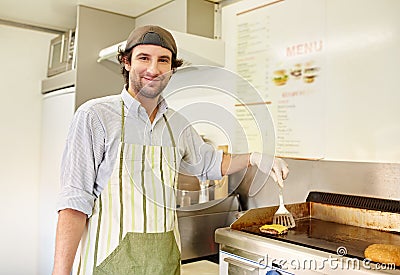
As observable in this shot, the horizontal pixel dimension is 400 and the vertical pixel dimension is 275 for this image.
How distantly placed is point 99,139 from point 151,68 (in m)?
0.24

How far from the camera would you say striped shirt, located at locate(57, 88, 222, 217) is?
3.66ft

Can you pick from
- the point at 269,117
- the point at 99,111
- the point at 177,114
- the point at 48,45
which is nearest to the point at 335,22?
the point at 269,117

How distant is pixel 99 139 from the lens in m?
1.15

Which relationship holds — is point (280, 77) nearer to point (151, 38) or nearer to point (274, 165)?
point (274, 165)

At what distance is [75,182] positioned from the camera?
1110 mm

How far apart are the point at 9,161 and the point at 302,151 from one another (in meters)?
1.79

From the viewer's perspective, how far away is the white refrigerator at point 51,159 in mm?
2285

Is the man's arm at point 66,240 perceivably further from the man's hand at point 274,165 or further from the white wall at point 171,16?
the white wall at point 171,16

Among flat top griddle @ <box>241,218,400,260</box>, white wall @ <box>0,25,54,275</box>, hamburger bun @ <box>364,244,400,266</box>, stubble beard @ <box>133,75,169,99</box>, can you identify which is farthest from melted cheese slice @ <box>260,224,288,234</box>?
white wall @ <box>0,25,54,275</box>

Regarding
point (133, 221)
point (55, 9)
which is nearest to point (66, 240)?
point (133, 221)

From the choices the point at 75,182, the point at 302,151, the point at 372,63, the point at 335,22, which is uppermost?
the point at 335,22

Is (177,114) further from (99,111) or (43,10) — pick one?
(43,10)

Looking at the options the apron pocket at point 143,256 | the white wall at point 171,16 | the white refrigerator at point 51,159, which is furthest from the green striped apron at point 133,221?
the white refrigerator at point 51,159

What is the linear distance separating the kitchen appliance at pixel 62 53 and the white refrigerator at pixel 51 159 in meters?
0.15
